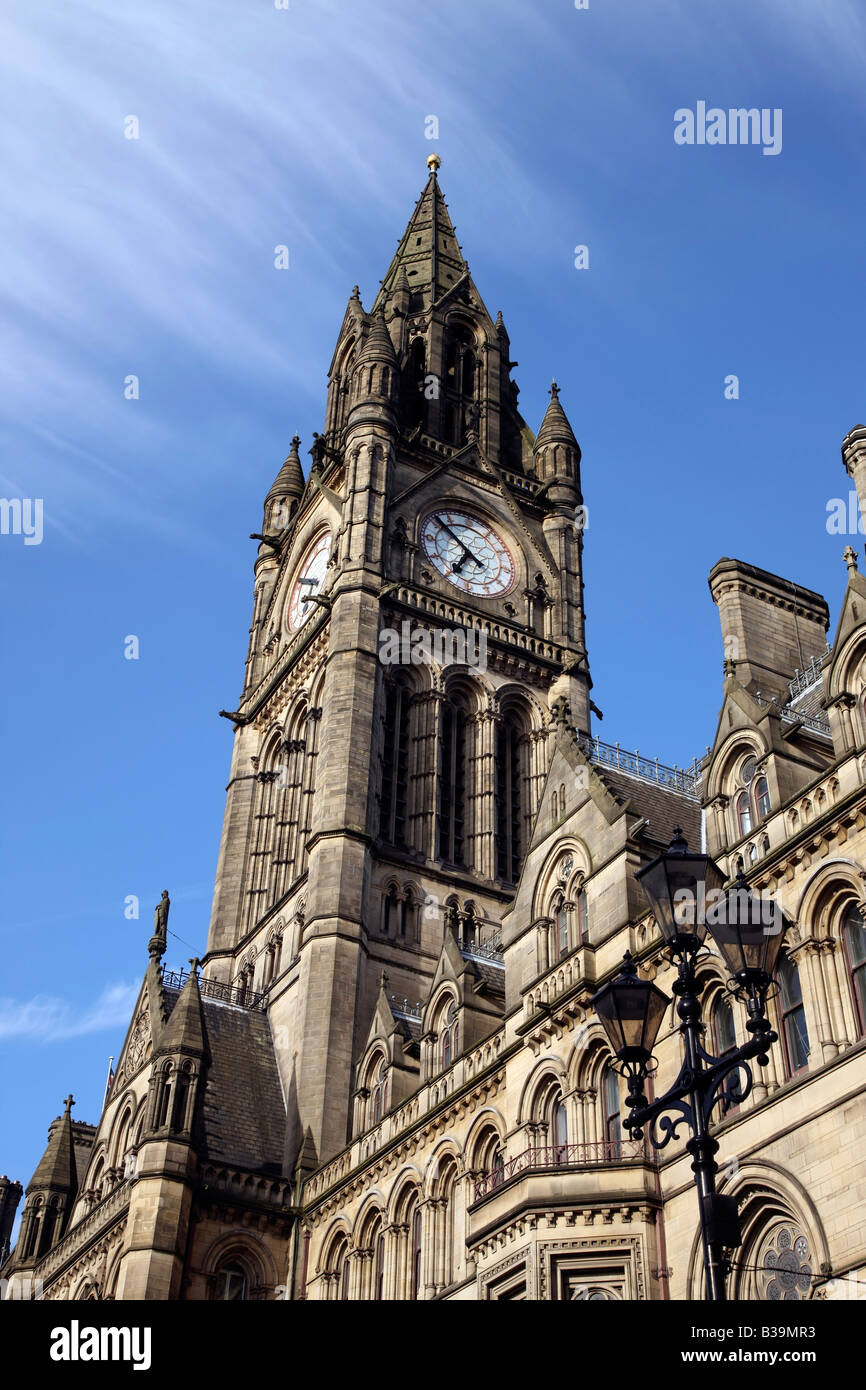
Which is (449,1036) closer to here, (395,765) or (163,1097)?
(163,1097)

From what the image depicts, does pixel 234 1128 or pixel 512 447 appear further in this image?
pixel 512 447

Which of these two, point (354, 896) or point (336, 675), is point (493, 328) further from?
point (354, 896)

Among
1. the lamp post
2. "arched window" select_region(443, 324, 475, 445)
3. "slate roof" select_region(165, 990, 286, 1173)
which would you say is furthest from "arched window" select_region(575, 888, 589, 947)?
"arched window" select_region(443, 324, 475, 445)

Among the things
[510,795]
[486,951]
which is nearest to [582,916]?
[486,951]

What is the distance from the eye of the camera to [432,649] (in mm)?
55562

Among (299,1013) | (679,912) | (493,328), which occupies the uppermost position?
(493,328)

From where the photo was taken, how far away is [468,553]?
60.0m

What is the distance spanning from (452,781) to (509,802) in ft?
7.14

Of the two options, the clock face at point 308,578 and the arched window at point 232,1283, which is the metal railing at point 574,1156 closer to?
the arched window at point 232,1283

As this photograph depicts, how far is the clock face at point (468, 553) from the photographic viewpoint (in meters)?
58.8

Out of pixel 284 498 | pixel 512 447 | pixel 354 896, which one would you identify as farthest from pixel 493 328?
pixel 354 896

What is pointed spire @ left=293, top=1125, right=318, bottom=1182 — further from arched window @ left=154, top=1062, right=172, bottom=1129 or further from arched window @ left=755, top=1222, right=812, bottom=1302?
arched window @ left=755, top=1222, right=812, bottom=1302

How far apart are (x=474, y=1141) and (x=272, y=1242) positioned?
378 inches

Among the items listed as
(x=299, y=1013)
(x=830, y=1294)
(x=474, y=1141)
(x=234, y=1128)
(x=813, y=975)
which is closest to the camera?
(x=830, y=1294)
